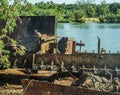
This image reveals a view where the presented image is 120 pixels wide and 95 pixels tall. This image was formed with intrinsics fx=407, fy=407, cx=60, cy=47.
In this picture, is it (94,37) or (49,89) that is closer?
(49,89)

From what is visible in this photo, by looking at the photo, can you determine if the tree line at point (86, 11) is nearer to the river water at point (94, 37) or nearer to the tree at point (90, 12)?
the tree at point (90, 12)

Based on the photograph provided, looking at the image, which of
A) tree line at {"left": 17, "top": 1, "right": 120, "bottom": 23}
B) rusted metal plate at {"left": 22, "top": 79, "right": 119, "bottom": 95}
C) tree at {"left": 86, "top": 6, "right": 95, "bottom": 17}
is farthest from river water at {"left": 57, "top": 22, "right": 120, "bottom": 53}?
tree at {"left": 86, "top": 6, "right": 95, "bottom": 17}

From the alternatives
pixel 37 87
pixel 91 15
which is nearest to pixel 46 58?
pixel 37 87

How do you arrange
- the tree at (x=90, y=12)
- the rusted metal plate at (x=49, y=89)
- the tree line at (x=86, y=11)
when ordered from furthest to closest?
the tree at (x=90, y=12) → the tree line at (x=86, y=11) → the rusted metal plate at (x=49, y=89)

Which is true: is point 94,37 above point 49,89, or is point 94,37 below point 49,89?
below

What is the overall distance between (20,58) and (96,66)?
10.4ft

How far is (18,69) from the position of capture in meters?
16.5

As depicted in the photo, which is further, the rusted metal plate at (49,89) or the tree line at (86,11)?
the tree line at (86,11)

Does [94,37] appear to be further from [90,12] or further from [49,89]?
[90,12]

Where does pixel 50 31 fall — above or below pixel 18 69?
above

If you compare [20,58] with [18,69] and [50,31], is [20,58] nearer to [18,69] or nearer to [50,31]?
[18,69]

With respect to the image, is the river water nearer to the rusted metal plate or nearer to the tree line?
the rusted metal plate

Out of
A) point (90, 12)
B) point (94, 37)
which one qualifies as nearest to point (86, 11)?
point (90, 12)

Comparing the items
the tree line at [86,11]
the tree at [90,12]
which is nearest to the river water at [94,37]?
the tree line at [86,11]
